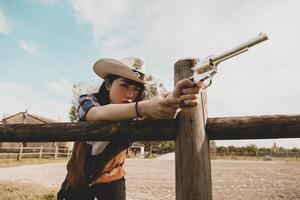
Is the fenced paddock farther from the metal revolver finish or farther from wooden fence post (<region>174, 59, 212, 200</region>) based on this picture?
the metal revolver finish

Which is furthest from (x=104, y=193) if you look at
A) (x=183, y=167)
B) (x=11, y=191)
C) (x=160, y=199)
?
(x=11, y=191)

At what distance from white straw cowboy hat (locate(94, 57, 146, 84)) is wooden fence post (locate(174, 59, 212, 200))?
2.00 ft

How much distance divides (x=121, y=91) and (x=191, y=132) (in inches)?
29.6

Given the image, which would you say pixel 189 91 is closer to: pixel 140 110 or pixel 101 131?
pixel 140 110

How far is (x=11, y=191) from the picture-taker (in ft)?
21.7

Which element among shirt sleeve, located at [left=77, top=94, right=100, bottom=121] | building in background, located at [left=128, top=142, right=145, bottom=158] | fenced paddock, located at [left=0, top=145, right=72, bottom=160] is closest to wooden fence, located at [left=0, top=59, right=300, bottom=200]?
shirt sleeve, located at [left=77, top=94, right=100, bottom=121]

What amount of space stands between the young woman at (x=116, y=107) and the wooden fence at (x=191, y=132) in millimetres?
92

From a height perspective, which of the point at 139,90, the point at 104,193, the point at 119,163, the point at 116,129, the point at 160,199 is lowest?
the point at 160,199

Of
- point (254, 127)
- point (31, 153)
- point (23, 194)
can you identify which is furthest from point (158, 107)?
point (31, 153)

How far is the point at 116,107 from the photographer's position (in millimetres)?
1882

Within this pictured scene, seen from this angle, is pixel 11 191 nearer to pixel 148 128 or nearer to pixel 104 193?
pixel 104 193

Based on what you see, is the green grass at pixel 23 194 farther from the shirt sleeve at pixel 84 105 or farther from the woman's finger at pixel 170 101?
the woman's finger at pixel 170 101

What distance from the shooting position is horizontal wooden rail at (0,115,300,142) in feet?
5.62

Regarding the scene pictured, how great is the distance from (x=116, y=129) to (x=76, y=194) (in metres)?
0.92
